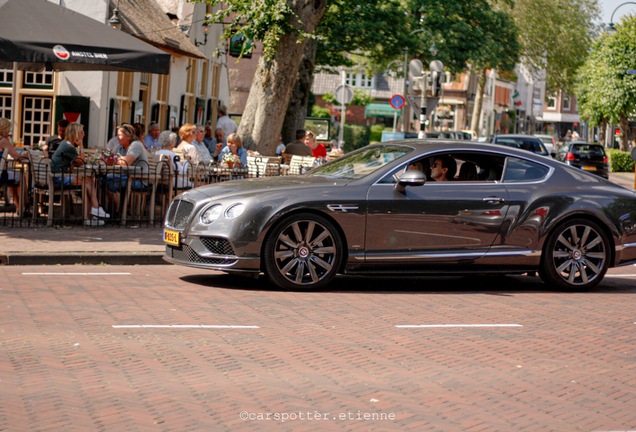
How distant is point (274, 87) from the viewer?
20.9m

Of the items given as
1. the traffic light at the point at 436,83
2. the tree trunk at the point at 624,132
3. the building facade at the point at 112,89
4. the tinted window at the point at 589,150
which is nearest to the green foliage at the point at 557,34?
the tree trunk at the point at 624,132

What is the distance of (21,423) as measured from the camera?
5719 millimetres

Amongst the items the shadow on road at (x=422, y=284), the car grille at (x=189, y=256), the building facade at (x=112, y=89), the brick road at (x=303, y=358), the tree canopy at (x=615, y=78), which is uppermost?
the tree canopy at (x=615, y=78)

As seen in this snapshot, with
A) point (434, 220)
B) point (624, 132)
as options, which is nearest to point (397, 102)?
point (624, 132)

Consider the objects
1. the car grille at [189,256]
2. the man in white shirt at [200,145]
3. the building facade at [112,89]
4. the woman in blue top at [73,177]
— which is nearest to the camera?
the car grille at [189,256]

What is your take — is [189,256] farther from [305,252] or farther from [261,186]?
[305,252]

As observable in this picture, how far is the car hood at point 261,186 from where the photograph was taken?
1100cm

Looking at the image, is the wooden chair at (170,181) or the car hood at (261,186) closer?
the car hood at (261,186)

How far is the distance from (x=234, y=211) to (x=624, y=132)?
181 ft

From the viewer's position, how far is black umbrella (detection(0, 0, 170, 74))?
14.7m

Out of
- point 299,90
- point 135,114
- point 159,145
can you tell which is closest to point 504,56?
point 299,90

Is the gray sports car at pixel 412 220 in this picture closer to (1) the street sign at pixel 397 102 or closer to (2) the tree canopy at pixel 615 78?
(1) the street sign at pixel 397 102

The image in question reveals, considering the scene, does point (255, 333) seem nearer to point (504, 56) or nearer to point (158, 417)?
point (158, 417)

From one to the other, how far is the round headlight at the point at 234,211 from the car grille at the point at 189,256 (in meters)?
0.42
